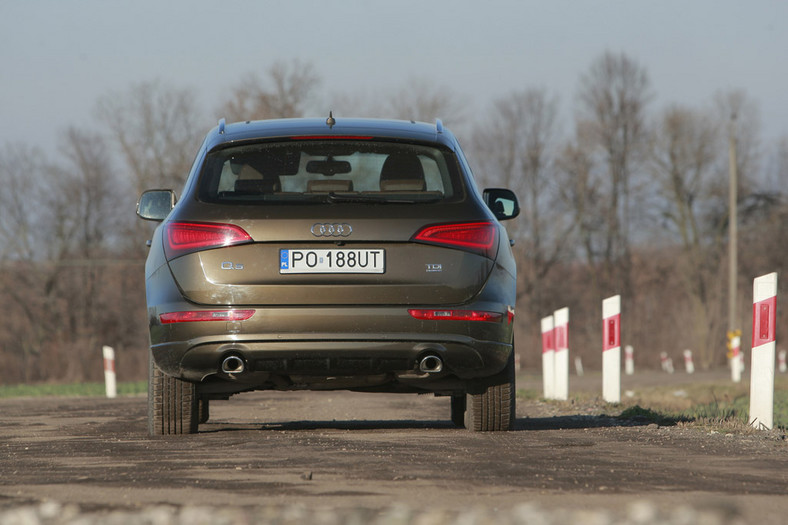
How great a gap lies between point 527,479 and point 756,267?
5314 cm

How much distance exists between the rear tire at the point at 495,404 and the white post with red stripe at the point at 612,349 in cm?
455

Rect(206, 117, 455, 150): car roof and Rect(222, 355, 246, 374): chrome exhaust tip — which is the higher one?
Rect(206, 117, 455, 150): car roof

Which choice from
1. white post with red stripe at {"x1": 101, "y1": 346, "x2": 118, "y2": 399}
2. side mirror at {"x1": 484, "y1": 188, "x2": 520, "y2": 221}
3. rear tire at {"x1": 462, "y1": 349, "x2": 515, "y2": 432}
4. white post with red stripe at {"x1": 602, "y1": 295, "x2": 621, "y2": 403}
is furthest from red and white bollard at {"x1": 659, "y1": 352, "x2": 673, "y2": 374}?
rear tire at {"x1": 462, "y1": 349, "x2": 515, "y2": 432}

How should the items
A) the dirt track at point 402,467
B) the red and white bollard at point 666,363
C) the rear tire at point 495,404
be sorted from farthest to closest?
1. the red and white bollard at point 666,363
2. the rear tire at point 495,404
3. the dirt track at point 402,467

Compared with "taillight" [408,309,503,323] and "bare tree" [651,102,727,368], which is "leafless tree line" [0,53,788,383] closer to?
"bare tree" [651,102,727,368]

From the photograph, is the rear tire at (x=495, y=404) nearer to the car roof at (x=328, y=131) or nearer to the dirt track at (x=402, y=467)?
the dirt track at (x=402, y=467)

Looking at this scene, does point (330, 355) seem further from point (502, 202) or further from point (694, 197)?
point (694, 197)

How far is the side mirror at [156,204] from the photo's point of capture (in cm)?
810

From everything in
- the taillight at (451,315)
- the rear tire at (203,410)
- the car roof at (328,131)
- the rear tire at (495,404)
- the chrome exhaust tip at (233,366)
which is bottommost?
the rear tire at (203,410)

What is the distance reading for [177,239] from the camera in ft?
23.4

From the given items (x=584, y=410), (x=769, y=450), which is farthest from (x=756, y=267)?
(x=769, y=450)

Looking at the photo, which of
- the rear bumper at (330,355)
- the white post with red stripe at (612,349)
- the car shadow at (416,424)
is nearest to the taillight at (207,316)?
the rear bumper at (330,355)

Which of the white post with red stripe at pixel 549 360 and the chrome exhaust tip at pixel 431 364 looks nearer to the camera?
the chrome exhaust tip at pixel 431 364

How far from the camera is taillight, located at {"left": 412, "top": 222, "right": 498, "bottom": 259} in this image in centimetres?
704
